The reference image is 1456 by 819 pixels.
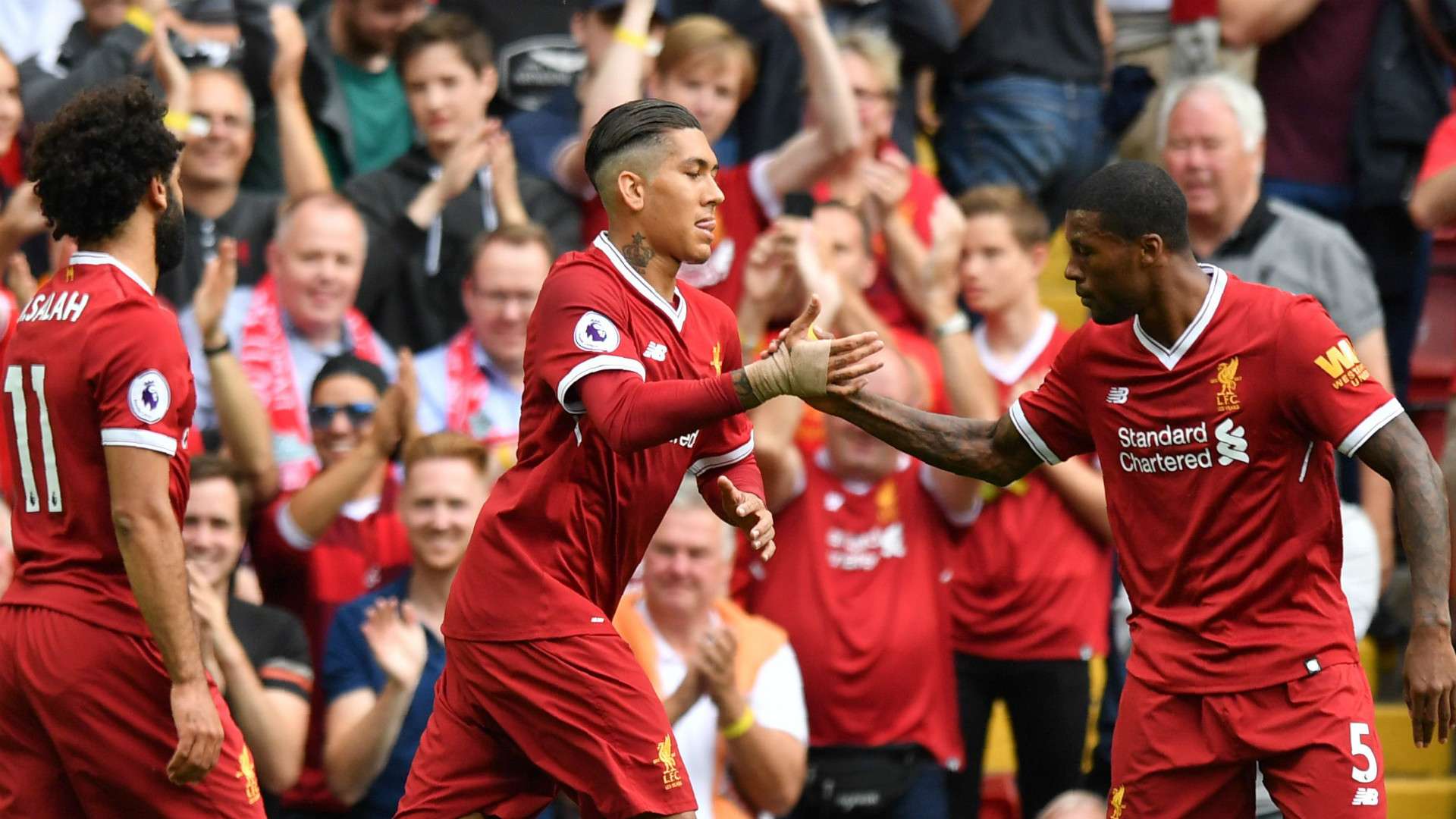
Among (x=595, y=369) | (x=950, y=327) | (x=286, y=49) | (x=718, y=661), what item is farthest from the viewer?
(x=286, y=49)

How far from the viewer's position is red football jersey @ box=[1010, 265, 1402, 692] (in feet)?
17.5

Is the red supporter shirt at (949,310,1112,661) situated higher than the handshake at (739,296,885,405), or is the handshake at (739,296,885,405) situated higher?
the handshake at (739,296,885,405)

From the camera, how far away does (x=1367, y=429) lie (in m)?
5.20

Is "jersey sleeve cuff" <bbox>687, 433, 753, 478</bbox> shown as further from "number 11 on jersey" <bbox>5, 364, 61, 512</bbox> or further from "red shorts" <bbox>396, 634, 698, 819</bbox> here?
"number 11 on jersey" <bbox>5, 364, 61, 512</bbox>

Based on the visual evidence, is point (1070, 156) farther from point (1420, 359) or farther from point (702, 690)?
point (702, 690)

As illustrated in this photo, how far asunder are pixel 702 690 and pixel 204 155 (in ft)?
10.7

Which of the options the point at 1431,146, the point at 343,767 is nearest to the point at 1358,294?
the point at 1431,146

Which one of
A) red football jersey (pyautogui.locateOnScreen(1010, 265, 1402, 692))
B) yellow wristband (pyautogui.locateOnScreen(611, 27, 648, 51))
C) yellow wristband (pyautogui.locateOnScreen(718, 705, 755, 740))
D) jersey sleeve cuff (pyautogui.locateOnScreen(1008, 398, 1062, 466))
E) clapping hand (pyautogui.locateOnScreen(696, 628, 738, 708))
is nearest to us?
red football jersey (pyautogui.locateOnScreen(1010, 265, 1402, 692))

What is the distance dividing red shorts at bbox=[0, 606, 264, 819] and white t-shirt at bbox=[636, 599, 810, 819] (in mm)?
1945

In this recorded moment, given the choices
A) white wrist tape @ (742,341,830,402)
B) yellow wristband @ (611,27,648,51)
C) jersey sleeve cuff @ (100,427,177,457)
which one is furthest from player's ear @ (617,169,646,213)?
yellow wristband @ (611,27,648,51)

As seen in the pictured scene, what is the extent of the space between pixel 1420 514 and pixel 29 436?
3471 mm

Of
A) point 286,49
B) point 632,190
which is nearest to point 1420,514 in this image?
point 632,190

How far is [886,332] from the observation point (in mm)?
8031

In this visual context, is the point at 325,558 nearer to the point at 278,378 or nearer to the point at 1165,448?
the point at 278,378
